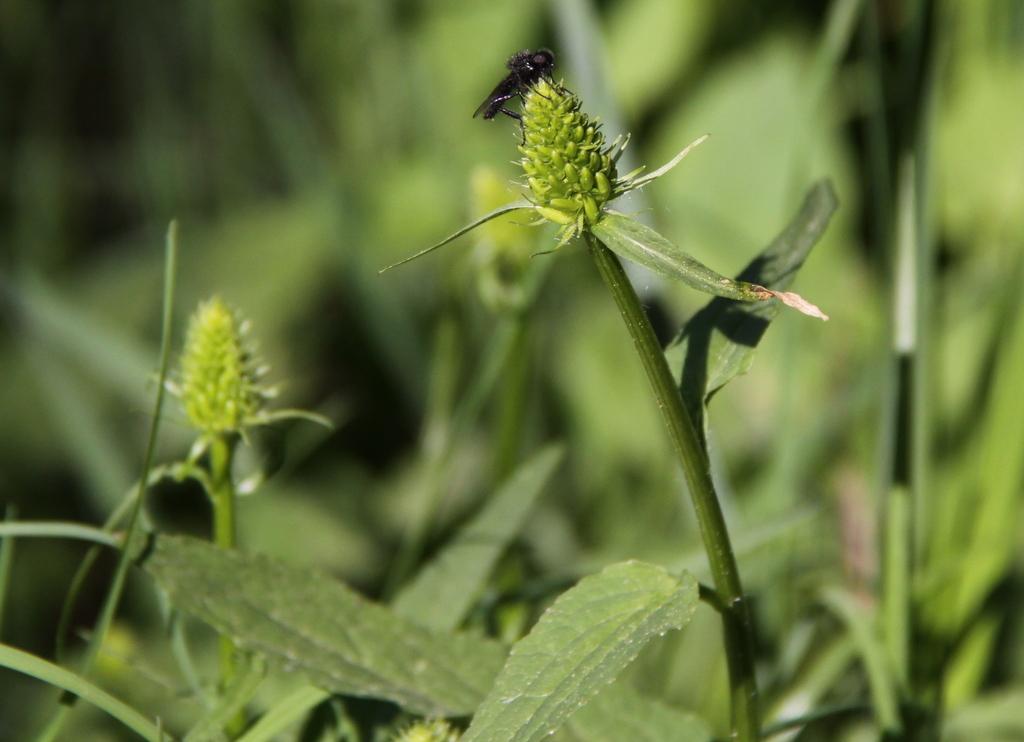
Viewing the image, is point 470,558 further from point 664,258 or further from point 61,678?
point 664,258

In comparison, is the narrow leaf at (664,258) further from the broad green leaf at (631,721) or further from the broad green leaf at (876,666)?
the broad green leaf at (876,666)

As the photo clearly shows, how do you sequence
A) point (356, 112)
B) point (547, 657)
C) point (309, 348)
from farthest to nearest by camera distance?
point (356, 112) < point (309, 348) < point (547, 657)

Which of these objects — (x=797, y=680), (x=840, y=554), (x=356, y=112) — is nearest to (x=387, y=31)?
(x=356, y=112)

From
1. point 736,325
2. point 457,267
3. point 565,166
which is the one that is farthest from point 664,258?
point 457,267

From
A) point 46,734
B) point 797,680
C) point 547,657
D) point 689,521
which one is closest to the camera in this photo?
point 547,657

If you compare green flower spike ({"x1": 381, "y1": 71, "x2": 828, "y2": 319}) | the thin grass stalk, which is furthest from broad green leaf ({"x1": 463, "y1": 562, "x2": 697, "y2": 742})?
the thin grass stalk

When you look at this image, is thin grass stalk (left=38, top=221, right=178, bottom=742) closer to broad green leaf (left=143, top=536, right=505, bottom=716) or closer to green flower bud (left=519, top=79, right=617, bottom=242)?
broad green leaf (left=143, top=536, right=505, bottom=716)

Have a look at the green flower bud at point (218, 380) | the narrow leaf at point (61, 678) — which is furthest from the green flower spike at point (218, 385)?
the narrow leaf at point (61, 678)

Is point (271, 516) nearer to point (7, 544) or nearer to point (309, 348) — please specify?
point (309, 348)

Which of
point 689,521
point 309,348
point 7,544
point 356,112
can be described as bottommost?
point 7,544
